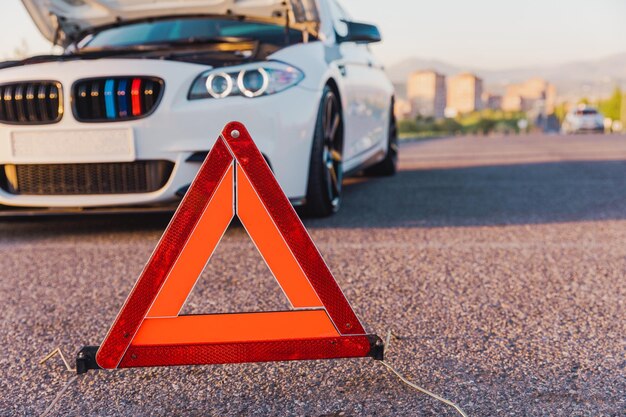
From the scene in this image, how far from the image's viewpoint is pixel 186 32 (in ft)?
18.1

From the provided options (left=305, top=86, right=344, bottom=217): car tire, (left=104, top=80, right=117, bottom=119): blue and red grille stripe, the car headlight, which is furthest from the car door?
(left=104, top=80, right=117, bottom=119): blue and red grille stripe

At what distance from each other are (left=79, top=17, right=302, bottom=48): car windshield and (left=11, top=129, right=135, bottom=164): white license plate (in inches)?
48.7

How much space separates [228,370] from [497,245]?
7.53 ft

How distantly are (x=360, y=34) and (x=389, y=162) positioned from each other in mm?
2811

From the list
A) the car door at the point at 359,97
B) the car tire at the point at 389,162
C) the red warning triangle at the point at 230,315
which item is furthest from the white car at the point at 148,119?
the car tire at the point at 389,162

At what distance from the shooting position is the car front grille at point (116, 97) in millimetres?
4180

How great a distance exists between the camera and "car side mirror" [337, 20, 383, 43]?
225 inches

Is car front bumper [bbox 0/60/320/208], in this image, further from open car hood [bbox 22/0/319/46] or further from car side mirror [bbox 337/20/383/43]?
car side mirror [bbox 337/20/383/43]

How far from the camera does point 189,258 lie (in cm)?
206

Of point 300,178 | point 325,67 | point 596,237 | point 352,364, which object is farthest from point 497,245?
point 352,364

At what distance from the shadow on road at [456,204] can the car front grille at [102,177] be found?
2.18 feet

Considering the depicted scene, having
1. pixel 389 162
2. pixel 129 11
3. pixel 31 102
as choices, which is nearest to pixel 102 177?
pixel 31 102

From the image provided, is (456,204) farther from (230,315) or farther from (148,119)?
(230,315)

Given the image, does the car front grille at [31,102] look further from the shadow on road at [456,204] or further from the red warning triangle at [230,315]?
the red warning triangle at [230,315]
